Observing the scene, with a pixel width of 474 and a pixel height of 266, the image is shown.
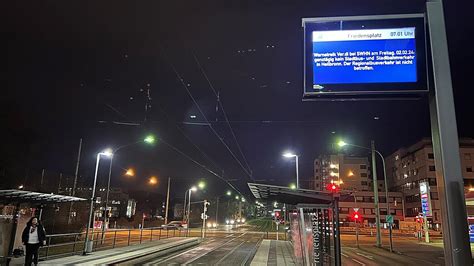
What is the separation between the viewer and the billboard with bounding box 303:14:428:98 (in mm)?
5680

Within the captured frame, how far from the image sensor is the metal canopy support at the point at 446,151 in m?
4.31

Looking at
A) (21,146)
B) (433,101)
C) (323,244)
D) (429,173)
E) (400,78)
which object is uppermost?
(429,173)

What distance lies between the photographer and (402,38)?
575cm

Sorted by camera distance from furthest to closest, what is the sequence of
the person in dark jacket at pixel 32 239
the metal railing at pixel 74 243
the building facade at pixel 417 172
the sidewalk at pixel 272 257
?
the building facade at pixel 417 172 < the sidewalk at pixel 272 257 < the metal railing at pixel 74 243 < the person in dark jacket at pixel 32 239

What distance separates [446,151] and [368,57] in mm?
1879

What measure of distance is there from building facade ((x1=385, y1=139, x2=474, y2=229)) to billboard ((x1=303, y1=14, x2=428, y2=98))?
249ft

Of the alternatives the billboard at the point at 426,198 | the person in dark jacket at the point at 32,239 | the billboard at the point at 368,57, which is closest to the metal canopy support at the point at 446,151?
the billboard at the point at 368,57

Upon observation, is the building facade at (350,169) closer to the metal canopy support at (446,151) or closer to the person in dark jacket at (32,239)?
the person in dark jacket at (32,239)

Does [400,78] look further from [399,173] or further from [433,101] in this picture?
[399,173]

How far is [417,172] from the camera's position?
88062mm

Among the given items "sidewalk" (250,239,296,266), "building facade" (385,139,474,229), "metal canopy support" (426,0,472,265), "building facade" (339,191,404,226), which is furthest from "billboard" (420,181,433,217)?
"building facade" (339,191,404,226)

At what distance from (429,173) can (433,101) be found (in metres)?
87.1

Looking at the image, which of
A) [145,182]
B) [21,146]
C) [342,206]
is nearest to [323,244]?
[21,146]

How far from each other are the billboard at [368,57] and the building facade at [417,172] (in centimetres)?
7598
